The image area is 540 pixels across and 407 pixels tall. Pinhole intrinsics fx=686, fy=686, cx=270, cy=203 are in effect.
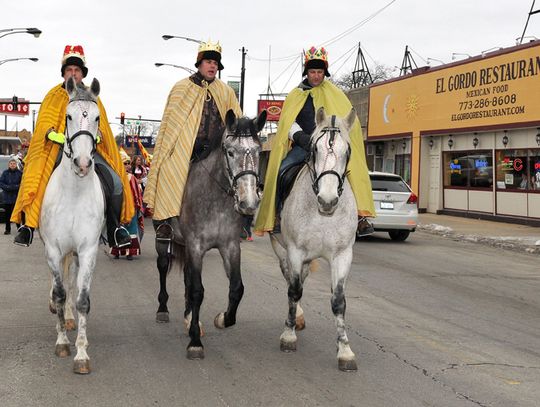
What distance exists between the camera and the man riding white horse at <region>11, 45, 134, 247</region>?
21.3ft

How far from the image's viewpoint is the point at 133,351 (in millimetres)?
6387

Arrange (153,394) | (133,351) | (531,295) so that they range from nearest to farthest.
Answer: (153,394) → (133,351) → (531,295)

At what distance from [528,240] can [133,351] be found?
15599 millimetres

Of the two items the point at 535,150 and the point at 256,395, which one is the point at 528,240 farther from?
the point at 256,395

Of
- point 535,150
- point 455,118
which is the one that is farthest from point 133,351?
point 455,118

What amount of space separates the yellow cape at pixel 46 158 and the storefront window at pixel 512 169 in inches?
812

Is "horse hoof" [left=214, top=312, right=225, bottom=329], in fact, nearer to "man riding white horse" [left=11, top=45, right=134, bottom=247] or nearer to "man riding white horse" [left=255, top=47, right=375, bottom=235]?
"man riding white horse" [left=255, top=47, right=375, bottom=235]

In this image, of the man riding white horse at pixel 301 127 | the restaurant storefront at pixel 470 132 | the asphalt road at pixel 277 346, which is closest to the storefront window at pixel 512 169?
the restaurant storefront at pixel 470 132

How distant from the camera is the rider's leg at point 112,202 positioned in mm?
6645

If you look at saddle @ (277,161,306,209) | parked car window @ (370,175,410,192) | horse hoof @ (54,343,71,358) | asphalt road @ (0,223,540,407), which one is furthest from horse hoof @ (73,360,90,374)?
parked car window @ (370,175,410,192)

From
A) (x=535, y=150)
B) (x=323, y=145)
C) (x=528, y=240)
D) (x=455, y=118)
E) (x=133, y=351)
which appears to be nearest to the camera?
(x=323, y=145)

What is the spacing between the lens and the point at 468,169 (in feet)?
93.1

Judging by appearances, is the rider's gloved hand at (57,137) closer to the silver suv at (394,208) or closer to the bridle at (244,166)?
the bridle at (244,166)

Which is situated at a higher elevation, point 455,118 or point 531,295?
point 455,118
